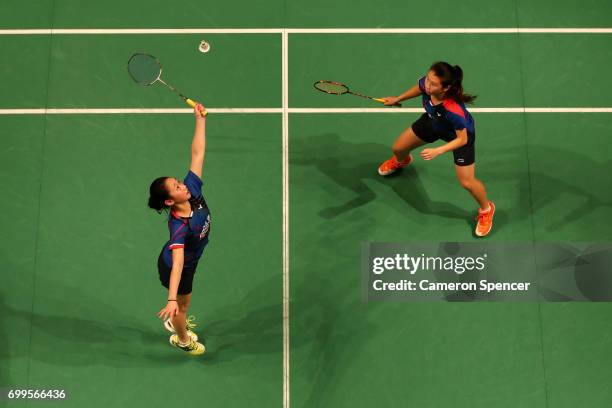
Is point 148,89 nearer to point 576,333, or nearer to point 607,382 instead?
point 576,333

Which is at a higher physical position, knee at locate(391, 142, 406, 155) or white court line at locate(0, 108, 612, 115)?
white court line at locate(0, 108, 612, 115)

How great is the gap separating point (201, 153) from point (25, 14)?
12.8ft

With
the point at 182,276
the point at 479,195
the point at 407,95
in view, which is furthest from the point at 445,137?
the point at 182,276

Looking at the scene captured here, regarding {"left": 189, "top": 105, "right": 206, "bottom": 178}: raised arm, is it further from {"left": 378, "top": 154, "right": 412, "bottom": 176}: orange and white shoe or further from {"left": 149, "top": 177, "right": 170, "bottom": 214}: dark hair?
{"left": 378, "top": 154, "right": 412, "bottom": 176}: orange and white shoe

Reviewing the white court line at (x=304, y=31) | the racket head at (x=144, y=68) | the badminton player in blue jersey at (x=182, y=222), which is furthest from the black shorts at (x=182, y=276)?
the white court line at (x=304, y=31)

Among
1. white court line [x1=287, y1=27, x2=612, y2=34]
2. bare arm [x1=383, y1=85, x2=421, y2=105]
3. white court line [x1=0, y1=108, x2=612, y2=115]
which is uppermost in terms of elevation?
white court line [x1=287, y1=27, x2=612, y2=34]

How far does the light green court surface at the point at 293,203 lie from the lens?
688 cm

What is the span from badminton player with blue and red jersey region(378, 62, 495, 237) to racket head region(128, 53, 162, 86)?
8.03 ft

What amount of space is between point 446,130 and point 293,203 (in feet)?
6.31

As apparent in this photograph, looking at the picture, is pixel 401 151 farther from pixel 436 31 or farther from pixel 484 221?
pixel 436 31

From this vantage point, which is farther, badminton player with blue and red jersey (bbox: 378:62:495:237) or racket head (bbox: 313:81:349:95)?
racket head (bbox: 313:81:349:95)

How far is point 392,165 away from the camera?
7.42 m

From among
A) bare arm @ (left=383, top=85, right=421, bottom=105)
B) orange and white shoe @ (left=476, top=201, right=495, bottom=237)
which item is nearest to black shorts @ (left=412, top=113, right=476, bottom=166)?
bare arm @ (left=383, top=85, right=421, bottom=105)

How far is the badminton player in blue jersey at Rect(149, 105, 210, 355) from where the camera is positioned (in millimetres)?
5328
